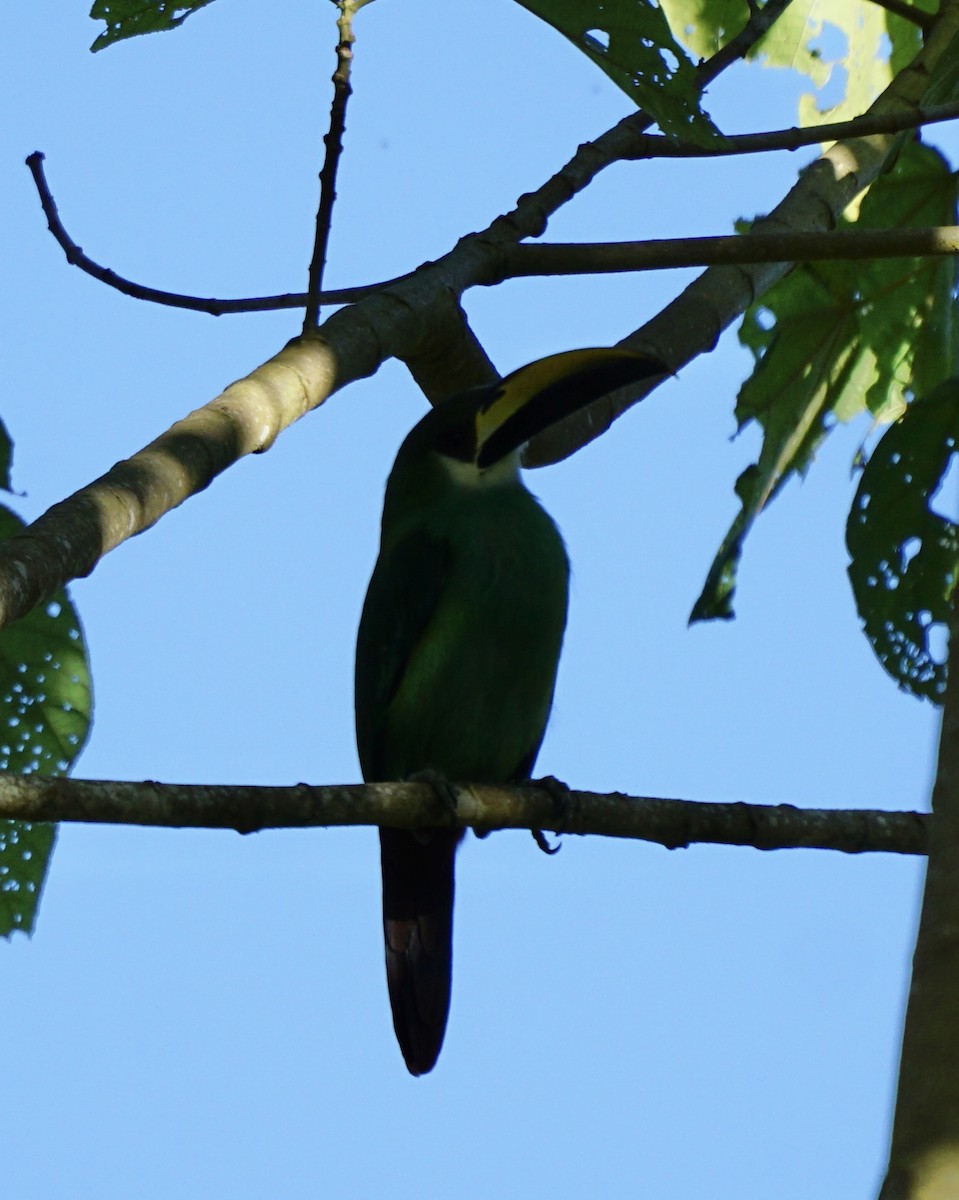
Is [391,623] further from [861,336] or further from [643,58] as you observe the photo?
→ [643,58]

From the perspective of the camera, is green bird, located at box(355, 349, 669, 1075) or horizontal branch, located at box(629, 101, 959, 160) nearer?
horizontal branch, located at box(629, 101, 959, 160)

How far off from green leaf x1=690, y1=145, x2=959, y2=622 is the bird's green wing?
89 centimetres

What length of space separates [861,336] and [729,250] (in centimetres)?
116

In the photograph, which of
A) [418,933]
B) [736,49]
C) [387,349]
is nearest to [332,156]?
[387,349]

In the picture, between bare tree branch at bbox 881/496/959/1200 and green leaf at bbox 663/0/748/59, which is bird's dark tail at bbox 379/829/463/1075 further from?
bare tree branch at bbox 881/496/959/1200

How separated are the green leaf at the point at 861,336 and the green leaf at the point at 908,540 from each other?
0.52 meters

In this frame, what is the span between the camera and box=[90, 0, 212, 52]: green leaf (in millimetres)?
2645

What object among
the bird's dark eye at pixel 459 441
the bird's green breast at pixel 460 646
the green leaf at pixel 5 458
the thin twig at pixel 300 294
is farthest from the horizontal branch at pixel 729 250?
the bird's dark eye at pixel 459 441

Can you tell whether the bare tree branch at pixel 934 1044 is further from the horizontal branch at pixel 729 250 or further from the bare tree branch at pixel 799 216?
the bare tree branch at pixel 799 216

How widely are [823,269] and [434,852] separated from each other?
1.66 metres

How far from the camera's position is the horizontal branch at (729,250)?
257 cm

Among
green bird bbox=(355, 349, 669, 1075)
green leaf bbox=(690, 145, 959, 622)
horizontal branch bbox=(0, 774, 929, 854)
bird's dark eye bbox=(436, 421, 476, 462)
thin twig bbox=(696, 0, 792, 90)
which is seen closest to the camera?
horizontal branch bbox=(0, 774, 929, 854)

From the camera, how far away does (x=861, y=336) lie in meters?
3.73

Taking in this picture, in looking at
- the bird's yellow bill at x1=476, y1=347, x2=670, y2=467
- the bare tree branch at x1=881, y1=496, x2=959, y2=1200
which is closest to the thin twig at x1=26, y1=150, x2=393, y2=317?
the bird's yellow bill at x1=476, y1=347, x2=670, y2=467
